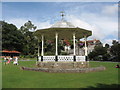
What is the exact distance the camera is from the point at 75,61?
16906mm

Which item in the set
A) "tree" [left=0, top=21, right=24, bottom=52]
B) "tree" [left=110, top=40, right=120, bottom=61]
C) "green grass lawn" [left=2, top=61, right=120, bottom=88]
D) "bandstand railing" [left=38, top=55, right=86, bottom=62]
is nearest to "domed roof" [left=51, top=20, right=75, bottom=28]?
"bandstand railing" [left=38, top=55, right=86, bottom=62]

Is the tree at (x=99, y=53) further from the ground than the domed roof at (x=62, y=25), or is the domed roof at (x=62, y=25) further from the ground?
the domed roof at (x=62, y=25)

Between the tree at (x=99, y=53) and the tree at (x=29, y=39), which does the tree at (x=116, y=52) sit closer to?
the tree at (x=99, y=53)

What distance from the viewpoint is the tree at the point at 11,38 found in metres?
57.9

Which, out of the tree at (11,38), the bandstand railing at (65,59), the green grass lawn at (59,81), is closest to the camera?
the green grass lawn at (59,81)

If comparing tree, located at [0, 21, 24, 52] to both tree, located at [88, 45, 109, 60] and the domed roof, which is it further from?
the domed roof

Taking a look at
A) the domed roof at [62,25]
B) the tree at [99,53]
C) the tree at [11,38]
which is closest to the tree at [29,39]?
the tree at [11,38]

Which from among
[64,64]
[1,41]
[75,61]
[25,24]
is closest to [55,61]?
[64,64]

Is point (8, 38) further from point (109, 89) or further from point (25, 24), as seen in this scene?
point (109, 89)

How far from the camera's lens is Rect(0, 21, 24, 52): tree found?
57938 mm

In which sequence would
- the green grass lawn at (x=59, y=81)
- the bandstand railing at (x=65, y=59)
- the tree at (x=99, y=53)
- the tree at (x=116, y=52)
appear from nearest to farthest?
the green grass lawn at (x=59, y=81) < the bandstand railing at (x=65, y=59) < the tree at (x=116, y=52) < the tree at (x=99, y=53)

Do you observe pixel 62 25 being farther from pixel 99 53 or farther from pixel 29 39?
pixel 29 39

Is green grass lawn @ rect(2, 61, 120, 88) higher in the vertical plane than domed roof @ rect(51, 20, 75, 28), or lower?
lower

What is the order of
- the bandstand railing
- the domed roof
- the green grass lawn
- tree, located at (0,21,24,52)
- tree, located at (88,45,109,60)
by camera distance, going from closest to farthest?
the green grass lawn < the bandstand railing < the domed roof < tree, located at (88,45,109,60) < tree, located at (0,21,24,52)
